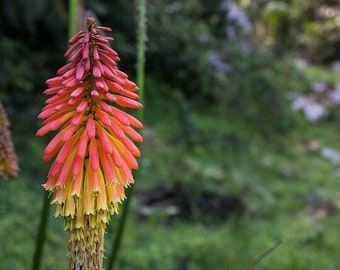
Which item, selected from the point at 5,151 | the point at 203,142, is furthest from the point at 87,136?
the point at 203,142

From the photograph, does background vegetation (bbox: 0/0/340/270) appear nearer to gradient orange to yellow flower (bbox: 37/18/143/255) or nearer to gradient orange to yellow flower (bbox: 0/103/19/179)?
gradient orange to yellow flower (bbox: 0/103/19/179)

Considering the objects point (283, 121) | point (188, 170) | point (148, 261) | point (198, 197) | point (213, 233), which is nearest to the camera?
point (148, 261)

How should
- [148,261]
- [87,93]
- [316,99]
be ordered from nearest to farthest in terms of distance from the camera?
[87,93] → [148,261] → [316,99]

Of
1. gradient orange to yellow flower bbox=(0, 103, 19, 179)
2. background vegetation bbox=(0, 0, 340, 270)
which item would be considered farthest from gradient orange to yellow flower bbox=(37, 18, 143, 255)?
background vegetation bbox=(0, 0, 340, 270)

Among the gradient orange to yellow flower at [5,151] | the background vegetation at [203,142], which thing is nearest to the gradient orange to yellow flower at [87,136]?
the gradient orange to yellow flower at [5,151]

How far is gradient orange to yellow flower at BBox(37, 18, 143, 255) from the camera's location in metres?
1.50

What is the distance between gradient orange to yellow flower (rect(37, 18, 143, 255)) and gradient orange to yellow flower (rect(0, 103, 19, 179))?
2.77 ft

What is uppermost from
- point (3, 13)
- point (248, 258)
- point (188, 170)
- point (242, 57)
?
point (242, 57)

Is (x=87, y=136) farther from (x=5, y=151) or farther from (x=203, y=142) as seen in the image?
(x=203, y=142)

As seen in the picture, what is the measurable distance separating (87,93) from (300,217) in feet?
13.2

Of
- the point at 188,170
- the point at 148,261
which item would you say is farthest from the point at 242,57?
Result: the point at 148,261

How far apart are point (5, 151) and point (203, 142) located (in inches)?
164

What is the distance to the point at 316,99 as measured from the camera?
880 cm

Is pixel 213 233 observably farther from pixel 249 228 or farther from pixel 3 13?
pixel 3 13
